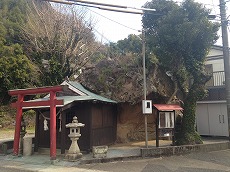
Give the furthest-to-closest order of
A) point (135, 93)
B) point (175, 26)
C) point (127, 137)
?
point (127, 137) → point (135, 93) → point (175, 26)

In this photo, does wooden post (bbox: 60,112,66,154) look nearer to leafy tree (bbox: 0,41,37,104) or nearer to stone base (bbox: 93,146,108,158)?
stone base (bbox: 93,146,108,158)

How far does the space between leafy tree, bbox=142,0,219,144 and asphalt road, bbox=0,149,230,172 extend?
220 centimetres

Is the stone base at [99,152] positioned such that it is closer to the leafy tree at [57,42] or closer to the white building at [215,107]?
the white building at [215,107]

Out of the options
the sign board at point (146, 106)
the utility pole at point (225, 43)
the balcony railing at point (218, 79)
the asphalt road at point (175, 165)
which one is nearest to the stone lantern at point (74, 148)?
the asphalt road at point (175, 165)

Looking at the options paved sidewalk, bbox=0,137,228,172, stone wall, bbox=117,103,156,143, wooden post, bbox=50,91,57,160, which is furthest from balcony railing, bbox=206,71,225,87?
wooden post, bbox=50,91,57,160

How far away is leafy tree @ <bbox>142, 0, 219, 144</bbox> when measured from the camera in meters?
13.5

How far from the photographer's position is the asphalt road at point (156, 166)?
32.6ft

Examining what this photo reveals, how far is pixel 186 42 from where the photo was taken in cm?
1370

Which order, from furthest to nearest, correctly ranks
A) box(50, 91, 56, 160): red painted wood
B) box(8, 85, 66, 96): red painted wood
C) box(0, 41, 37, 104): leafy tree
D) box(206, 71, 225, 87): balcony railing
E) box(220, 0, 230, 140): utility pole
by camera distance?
box(0, 41, 37, 104): leafy tree < box(206, 71, 225, 87): balcony railing < box(220, 0, 230, 140): utility pole < box(8, 85, 66, 96): red painted wood < box(50, 91, 56, 160): red painted wood

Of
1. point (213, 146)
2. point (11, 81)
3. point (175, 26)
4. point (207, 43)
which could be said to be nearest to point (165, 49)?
point (175, 26)

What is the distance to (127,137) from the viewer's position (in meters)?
17.3

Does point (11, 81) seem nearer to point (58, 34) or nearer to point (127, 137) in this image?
point (58, 34)

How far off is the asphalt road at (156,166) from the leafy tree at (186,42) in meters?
2.20

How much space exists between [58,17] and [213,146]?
860 inches
